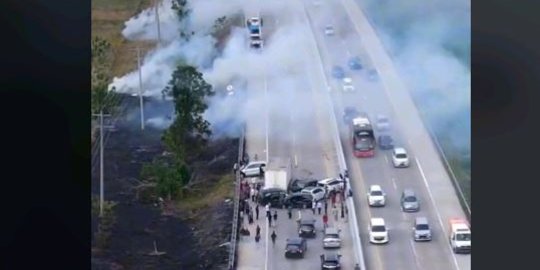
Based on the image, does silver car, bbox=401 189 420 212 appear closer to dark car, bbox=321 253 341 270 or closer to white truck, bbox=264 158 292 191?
dark car, bbox=321 253 341 270

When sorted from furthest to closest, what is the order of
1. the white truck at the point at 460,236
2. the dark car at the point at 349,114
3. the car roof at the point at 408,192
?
the dark car at the point at 349,114, the car roof at the point at 408,192, the white truck at the point at 460,236

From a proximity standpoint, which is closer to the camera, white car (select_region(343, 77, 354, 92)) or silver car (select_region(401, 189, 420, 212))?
silver car (select_region(401, 189, 420, 212))

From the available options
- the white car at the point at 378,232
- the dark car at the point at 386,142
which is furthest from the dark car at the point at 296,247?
the dark car at the point at 386,142

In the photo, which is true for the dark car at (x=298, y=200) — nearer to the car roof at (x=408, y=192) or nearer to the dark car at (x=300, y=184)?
the dark car at (x=300, y=184)

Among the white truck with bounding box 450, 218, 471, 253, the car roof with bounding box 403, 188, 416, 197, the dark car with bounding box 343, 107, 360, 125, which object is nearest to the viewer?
the white truck with bounding box 450, 218, 471, 253

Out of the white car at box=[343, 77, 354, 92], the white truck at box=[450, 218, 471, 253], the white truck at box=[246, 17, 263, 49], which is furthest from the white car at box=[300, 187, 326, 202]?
the white truck at box=[246, 17, 263, 49]

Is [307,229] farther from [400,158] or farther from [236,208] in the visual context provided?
[400,158]

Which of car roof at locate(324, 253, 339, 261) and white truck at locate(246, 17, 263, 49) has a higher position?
white truck at locate(246, 17, 263, 49)
